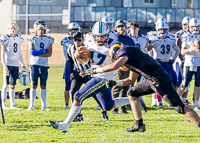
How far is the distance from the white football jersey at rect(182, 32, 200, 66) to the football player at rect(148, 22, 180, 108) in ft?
0.83

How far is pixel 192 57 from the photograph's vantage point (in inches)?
388

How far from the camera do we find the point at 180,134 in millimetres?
6457

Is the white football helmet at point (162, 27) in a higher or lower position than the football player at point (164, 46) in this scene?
higher

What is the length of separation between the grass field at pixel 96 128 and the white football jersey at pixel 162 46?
3.83 feet

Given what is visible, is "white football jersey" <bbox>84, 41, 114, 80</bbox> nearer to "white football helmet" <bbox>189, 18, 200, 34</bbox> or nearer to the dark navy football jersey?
the dark navy football jersey

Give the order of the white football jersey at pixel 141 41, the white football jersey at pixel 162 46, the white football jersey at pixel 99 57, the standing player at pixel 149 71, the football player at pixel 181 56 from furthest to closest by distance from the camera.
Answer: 1. the football player at pixel 181 56
2. the white football jersey at pixel 162 46
3. the white football jersey at pixel 141 41
4. the white football jersey at pixel 99 57
5. the standing player at pixel 149 71

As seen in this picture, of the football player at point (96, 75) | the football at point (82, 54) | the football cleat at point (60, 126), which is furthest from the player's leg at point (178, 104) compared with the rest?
the football cleat at point (60, 126)

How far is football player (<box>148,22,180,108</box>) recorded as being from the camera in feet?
32.0

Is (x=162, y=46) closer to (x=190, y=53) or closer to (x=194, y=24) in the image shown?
(x=190, y=53)

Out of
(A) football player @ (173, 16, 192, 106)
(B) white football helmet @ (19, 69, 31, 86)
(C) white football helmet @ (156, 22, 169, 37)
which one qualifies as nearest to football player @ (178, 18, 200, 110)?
(A) football player @ (173, 16, 192, 106)

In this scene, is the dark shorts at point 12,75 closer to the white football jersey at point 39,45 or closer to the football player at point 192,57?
the white football jersey at point 39,45

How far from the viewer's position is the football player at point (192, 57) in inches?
383

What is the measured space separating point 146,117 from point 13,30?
11.3ft

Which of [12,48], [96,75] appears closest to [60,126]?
[96,75]
